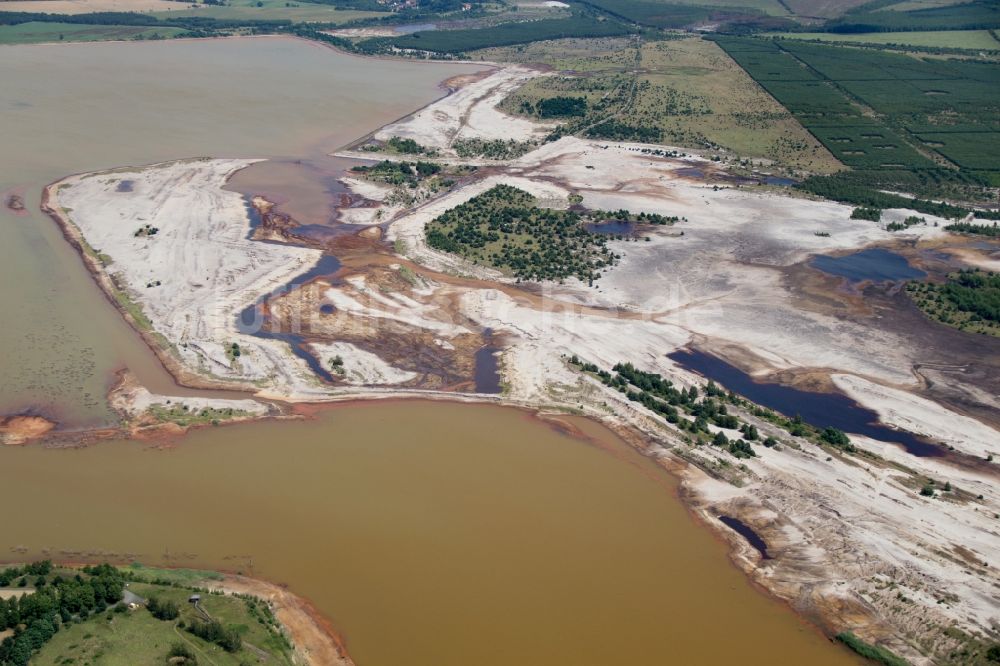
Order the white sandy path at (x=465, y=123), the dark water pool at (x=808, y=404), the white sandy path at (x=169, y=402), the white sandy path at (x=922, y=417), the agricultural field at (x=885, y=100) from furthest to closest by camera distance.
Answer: the white sandy path at (x=465, y=123), the agricultural field at (x=885, y=100), the dark water pool at (x=808, y=404), the white sandy path at (x=169, y=402), the white sandy path at (x=922, y=417)

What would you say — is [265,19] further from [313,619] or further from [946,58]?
[313,619]

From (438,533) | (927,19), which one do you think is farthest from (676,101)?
(438,533)

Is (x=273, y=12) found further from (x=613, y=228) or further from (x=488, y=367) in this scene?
(x=488, y=367)

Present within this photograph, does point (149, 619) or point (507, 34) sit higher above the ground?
point (507, 34)

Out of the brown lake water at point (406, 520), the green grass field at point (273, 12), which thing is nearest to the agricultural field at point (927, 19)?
the green grass field at point (273, 12)

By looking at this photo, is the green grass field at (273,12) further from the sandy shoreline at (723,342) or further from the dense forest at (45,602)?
the dense forest at (45,602)

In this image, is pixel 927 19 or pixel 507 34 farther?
pixel 927 19

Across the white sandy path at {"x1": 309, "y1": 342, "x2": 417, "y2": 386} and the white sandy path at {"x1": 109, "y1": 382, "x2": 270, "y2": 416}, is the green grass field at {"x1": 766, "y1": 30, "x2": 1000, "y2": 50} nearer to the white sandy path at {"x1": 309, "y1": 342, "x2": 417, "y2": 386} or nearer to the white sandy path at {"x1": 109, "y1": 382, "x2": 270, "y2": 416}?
the white sandy path at {"x1": 309, "y1": 342, "x2": 417, "y2": 386}
